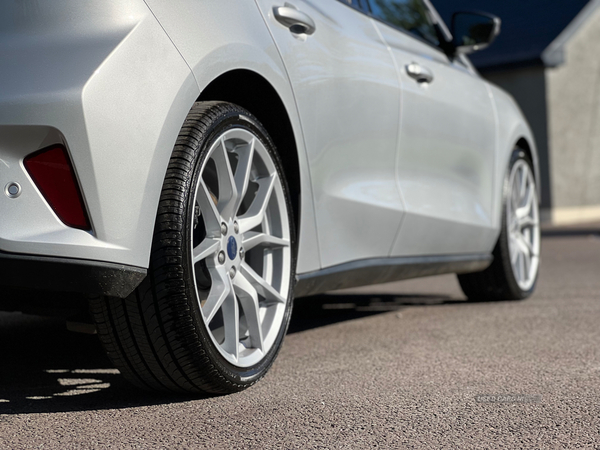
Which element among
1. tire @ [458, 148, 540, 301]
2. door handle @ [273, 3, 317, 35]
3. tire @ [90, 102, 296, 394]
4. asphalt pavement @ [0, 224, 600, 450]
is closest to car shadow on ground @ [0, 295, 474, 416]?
asphalt pavement @ [0, 224, 600, 450]

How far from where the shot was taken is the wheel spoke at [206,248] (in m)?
2.22

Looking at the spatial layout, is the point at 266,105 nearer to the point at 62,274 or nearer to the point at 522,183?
the point at 62,274

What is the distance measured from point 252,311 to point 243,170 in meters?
0.43

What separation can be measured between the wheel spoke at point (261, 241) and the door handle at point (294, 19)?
2.27 ft

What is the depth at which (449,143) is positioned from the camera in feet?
12.4

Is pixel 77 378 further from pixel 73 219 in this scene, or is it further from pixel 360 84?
pixel 360 84

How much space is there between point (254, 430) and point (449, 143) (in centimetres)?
213

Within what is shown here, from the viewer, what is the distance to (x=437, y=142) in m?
3.66

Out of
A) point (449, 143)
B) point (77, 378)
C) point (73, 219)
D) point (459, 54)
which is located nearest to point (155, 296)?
point (73, 219)

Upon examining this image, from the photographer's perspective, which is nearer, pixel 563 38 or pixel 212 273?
pixel 212 273

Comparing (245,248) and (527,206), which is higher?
(245,248)

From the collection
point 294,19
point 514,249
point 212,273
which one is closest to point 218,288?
point 212,273

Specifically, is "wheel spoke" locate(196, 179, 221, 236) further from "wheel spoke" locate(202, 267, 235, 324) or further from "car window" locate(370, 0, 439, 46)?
"car window" locate(370, 0, 439, 46)

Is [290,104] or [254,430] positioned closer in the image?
[254,430]
